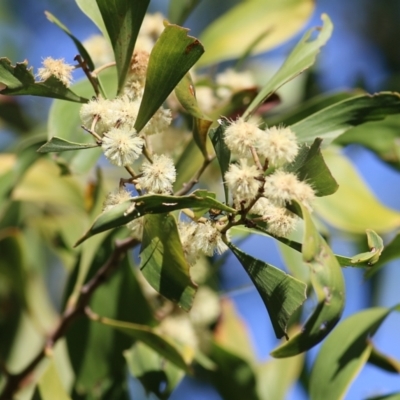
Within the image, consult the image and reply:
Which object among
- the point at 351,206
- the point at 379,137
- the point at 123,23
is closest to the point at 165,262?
the point at 123,23

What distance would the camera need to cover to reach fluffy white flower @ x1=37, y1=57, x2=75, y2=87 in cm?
79

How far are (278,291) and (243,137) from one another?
175 mm

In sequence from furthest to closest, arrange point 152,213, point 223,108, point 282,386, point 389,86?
point 389,86
point 282,386
point 223,108
point 152,213

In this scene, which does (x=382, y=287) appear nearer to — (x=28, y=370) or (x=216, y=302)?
(x=216, y=302)

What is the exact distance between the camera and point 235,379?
140 centimetres

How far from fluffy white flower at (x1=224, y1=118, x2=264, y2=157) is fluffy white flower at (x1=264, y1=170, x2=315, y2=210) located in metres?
0.05

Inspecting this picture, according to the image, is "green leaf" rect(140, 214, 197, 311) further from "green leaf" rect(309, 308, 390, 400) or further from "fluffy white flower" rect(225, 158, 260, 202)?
"green leaf" rect(309, 308, 390, 400)

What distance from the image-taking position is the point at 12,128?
6.17 feet

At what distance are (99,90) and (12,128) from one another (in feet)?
3.64

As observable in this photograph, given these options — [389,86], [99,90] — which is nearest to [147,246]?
[99,90]

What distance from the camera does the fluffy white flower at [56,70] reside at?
790 mm

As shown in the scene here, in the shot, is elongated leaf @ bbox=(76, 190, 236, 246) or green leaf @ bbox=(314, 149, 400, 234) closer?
elongated leaf @ bbox=(76, 190, 236, 246)

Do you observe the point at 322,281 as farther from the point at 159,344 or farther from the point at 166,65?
the point at 159,344

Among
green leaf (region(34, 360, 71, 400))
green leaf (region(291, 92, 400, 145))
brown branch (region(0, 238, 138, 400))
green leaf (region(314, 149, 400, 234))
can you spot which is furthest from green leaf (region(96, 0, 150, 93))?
green leaf (region(314, 149, 400, 234))
